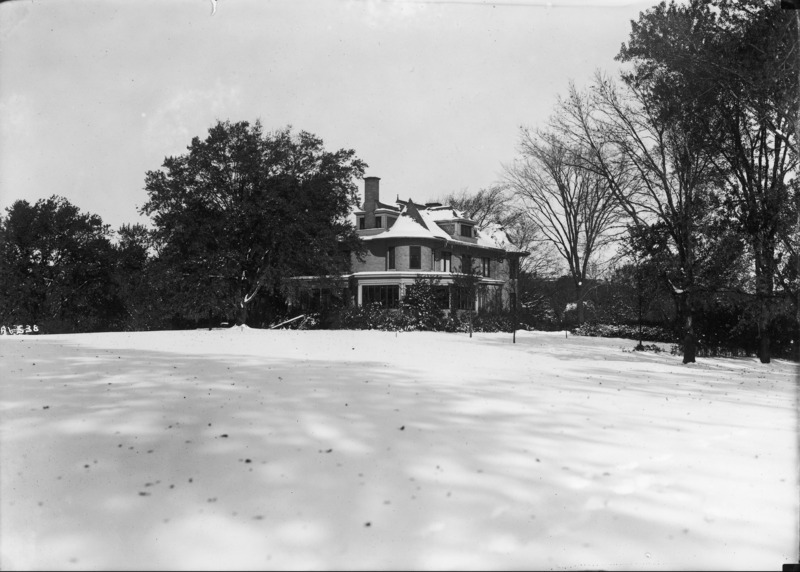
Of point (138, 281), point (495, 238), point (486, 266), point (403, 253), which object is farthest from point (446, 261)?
point (138, 281)

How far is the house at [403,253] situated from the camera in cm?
3619

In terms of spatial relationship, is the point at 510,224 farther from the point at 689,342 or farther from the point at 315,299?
the point at 689,342

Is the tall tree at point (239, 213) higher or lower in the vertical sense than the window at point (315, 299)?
higher

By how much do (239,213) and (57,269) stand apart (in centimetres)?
1624

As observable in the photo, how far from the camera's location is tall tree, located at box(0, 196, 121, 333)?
105 feet

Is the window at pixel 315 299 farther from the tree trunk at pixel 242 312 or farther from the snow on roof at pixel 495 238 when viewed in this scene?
the snow on roof at pixel 495 238

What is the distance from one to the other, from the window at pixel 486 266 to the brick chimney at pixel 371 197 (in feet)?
31.8

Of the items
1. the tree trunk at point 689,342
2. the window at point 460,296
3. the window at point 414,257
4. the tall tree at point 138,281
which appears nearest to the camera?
the tree trunk at point 689,342

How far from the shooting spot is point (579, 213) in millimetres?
35906

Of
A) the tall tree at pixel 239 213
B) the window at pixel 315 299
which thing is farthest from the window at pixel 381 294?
the tall tree at pixel 239 213

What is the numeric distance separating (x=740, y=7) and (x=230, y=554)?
595 inches

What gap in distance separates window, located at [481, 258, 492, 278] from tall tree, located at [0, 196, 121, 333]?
86.4 ft

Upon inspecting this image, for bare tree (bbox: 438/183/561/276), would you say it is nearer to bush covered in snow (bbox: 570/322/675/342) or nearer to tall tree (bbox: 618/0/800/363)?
bush covered in snow (bbox: 570/322/675/342)

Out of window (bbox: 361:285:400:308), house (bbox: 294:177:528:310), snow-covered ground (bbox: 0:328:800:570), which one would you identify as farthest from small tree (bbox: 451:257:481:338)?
snow-covered ground (bbox: 0:328:800:570)
